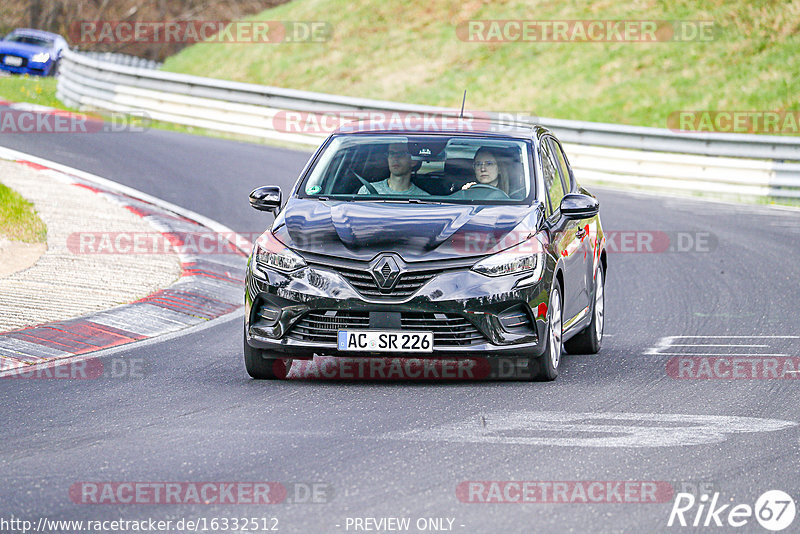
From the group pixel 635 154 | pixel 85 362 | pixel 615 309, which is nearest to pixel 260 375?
pixel 85 362

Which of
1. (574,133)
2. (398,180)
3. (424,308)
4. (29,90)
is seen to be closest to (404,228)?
(424,308)

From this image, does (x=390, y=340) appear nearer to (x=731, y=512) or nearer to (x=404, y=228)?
(x=404, y=228)

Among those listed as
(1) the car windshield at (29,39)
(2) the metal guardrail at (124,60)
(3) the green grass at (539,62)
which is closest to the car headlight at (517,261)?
(3) the green grass at (539,62)

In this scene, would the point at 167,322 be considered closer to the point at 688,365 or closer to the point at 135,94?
the point at 688,365

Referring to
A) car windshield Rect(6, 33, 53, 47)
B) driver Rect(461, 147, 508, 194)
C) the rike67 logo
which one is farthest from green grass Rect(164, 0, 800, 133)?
the rike67 logo

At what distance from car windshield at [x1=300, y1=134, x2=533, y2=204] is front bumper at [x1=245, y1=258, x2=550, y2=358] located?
105 cm

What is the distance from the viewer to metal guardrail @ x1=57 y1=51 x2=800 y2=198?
23.6 m

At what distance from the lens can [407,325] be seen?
27.8 feet

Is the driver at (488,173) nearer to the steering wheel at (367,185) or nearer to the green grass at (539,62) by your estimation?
the steering wheel at (367,185)

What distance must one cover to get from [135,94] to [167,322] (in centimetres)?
1800

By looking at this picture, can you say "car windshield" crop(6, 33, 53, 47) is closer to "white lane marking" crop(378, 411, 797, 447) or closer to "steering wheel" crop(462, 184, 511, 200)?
"steering wheel" crop(462, 184, 511, 200)

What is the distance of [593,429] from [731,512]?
1674 millimetres

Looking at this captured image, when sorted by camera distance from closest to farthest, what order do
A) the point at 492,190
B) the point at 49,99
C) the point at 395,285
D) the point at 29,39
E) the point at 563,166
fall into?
the point at 395,285, the point at 492,190, the point at 563,166, the point at 49,99, the point at 29,39

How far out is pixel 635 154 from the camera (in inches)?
966
